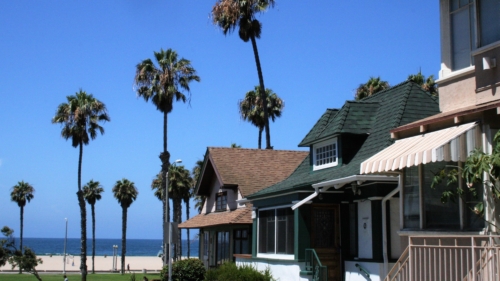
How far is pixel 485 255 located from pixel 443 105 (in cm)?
338

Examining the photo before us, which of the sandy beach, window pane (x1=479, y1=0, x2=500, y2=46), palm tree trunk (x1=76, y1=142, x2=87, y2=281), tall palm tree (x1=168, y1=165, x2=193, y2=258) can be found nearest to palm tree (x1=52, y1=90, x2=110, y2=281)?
palm tree trunk (x1=76, y1=142, x2=87, y2=281)

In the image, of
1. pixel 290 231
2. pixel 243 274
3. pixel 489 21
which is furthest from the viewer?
pixel 243 274

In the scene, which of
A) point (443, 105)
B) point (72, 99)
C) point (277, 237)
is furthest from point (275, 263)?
point (72, 99)

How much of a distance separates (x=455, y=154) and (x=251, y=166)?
72.3 ft

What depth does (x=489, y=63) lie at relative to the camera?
11.1 meters

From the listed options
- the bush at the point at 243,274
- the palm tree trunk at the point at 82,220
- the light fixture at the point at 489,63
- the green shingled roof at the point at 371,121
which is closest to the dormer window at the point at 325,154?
the green shingled roof at the point at 371,121

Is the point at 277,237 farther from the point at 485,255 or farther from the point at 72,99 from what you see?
the point at 72,99

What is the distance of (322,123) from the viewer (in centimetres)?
2478

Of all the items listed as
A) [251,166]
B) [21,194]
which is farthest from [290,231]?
[21,194]

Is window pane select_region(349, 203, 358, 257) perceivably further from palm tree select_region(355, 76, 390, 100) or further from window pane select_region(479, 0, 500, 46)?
palm tree select_region(355, 76, 390, 100)

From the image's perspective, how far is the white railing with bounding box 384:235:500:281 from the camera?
32.9 ft

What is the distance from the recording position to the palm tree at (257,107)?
52281 millimetres

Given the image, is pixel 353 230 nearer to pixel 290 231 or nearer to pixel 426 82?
pixel 290 231

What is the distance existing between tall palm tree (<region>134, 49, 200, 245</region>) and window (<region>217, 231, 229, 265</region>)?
38.2ft
